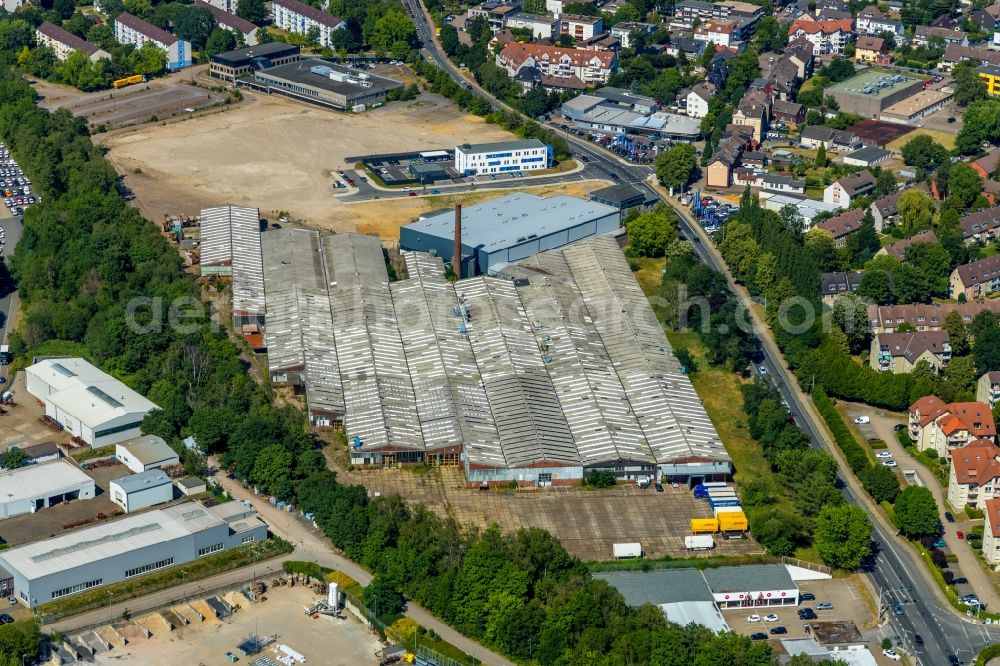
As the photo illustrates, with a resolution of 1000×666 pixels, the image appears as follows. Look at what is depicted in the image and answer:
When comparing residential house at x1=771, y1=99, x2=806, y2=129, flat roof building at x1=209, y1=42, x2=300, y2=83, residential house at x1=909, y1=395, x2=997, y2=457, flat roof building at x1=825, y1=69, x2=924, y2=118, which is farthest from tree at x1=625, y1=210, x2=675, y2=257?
flat roof building at x1=209, y1=42, x2=300, y2=83

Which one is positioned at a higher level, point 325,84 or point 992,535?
point 992,535

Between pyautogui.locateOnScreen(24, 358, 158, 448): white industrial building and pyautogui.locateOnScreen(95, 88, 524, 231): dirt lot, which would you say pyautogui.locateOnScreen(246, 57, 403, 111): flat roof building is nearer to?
pyautogui.locateOnScreen(95, 88, 524, 231): dirt lot

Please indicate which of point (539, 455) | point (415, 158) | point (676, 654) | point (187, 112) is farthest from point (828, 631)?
point (187, 112)

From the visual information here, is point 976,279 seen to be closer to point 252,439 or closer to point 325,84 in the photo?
point 252,439

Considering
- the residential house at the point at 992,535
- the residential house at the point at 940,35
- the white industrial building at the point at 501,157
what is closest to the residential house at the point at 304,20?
the white industrial building at the point at 501,157

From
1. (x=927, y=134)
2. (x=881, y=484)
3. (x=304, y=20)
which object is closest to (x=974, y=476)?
(x=881, y=484)

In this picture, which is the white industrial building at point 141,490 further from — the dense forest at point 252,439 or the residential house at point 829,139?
the residential house at point 829,139

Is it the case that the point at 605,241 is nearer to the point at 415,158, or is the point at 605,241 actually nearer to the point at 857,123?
the point at 415,158
